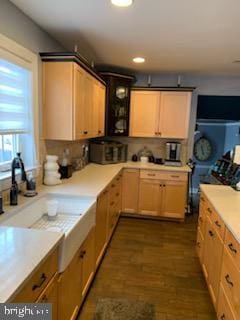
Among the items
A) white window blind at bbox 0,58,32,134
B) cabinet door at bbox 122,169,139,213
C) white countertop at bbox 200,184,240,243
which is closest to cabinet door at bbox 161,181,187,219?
cabinet door at bbox 122,169,139,213

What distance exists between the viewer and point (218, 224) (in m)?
2.01

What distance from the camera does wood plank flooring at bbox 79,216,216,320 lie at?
2.11m

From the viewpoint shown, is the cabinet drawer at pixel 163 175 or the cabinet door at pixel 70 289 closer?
the cabinet door at pixel 70 289

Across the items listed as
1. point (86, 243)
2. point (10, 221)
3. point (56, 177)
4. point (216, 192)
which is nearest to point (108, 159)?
point (56, 177)

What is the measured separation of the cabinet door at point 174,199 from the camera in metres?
3.87

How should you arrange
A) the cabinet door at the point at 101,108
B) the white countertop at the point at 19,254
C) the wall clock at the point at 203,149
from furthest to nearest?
the wall clock at the point at 203,149 < the cabinet door at the point at 101,108 < the white countertop at the point at 19,254

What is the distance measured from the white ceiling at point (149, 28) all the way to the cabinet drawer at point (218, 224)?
1627 millimetres

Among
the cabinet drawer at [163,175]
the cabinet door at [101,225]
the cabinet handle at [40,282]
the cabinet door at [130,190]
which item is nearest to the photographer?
the cabinet handle at [40,282]

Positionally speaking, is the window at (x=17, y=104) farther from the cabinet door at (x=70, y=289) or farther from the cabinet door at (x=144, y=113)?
the cabinet door at (x=144, y=113)

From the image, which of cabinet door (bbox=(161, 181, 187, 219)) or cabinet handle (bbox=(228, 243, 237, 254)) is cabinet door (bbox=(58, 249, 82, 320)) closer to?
cabinet handle (bbox=(228, 243, 237, 254))

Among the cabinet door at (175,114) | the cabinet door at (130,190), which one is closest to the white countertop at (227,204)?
the cabinet door at (130,190)

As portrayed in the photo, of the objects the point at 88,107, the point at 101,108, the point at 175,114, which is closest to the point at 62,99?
the point at 88,107

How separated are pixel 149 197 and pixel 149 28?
8.28 ft

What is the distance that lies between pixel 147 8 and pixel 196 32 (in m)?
0.66
